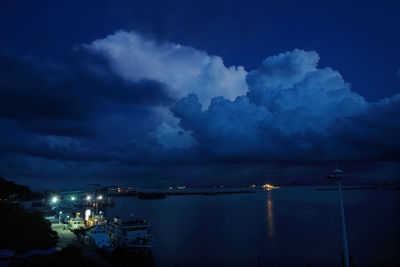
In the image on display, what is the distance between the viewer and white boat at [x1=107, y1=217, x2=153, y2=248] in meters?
48.9

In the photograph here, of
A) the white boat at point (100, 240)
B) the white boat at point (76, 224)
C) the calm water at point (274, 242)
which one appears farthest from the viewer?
the white boat at point (76, 224)

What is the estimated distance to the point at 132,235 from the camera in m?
49.7

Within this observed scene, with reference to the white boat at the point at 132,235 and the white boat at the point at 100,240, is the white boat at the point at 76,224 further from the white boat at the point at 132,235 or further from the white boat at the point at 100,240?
the white boat at the point at 132,235

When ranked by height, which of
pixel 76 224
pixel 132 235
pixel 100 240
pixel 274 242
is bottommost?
Result: pixel 274 242

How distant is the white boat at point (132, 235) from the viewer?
4894cm

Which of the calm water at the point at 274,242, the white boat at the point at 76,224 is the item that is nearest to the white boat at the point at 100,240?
the calm water at the point at 274,242

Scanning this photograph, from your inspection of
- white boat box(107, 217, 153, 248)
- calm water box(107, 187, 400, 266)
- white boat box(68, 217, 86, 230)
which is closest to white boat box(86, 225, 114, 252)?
white boat box(107, 217, 153, 248)

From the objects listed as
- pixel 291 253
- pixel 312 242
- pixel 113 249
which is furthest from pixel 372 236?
pixel 113 249

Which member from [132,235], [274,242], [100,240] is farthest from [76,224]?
[274,242]

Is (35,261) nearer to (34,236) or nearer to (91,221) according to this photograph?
(34,236)

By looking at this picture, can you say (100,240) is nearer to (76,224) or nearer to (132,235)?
(132,235)

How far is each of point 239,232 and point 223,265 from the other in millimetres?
30270

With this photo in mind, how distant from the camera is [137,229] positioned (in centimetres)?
5081

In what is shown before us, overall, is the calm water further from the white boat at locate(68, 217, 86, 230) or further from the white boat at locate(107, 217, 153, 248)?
the white boat at locate(68, 217, 86, 230)
